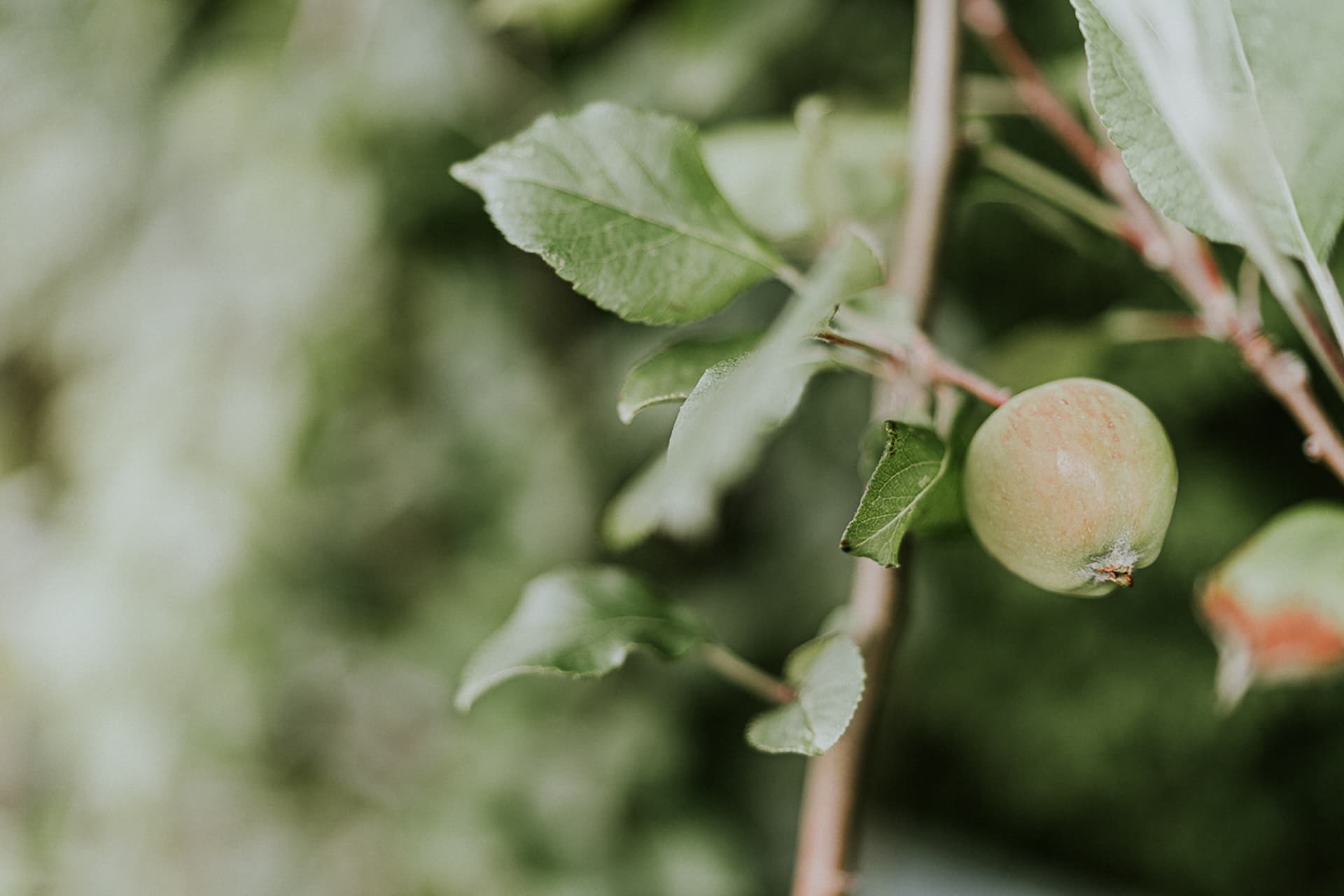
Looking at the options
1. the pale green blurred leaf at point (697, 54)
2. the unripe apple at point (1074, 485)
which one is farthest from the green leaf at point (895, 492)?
the pale green blurred leaf at point (697, 54)

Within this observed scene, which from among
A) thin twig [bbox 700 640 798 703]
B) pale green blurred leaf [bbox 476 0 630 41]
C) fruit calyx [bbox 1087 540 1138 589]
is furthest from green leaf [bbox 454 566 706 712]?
pale green blurred leaf [bbox 476 0 630 41]

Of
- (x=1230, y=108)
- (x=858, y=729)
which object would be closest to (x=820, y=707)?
(x=858, y=729)

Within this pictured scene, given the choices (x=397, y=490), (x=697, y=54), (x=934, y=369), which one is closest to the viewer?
(x=934, y=369)

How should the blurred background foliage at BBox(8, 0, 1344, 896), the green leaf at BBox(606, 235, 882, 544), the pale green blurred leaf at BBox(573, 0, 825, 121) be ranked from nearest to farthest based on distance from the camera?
the green leaf at BBox(606, 235, 882, 544) < the pale green blurred leaf at BBox(573, 0, 825, 121) < the blurred background foliage at BBox(8, 0, 1344, 896)

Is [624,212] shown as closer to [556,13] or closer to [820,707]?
[820,707]

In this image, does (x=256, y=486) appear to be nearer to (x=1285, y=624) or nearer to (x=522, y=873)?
(x=522, y=873)

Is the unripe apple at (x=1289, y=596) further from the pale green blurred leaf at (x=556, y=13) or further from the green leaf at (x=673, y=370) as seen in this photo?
the pale green blurred leaf at (x=556, y=13)

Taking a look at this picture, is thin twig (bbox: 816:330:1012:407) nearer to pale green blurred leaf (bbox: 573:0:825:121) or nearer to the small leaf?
the small leaf
